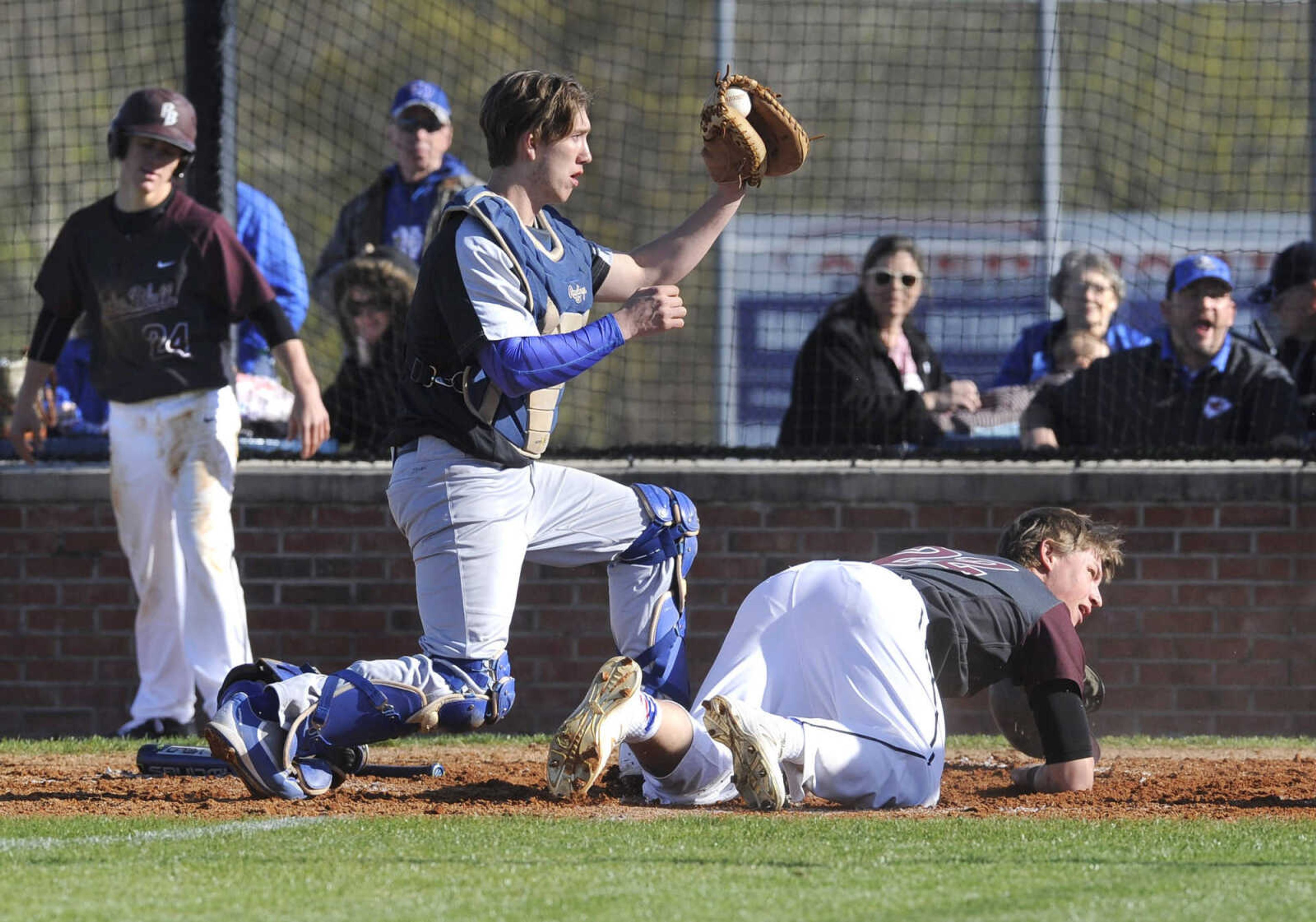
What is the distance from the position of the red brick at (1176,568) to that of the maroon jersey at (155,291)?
3842 mm

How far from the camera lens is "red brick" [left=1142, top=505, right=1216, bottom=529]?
789 cm

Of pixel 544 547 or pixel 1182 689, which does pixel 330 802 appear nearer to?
pixel 544 547

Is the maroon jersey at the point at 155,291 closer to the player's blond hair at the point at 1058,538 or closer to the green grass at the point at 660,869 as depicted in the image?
the green grass at the point at 660,869

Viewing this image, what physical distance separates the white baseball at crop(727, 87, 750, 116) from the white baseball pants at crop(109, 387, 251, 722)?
253 centimetres

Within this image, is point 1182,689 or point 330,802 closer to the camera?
point 330,802

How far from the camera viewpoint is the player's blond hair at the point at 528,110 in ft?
16.8

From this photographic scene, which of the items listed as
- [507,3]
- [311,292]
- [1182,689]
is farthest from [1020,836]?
[507,3]

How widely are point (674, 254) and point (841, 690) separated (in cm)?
150

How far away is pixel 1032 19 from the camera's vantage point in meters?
16.8

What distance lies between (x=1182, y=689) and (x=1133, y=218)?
9.58m

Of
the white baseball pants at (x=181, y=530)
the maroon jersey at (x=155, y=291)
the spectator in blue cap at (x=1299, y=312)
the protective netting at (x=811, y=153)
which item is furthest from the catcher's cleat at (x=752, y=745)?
the spectator in blue cap at (x=1299, y=312)

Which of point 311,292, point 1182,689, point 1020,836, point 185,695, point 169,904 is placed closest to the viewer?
point 169,904

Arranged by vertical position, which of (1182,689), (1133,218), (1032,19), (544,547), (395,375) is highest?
(1032,19)

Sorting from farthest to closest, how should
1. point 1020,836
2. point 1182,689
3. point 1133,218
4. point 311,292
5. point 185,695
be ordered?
point 1133,218 → point 311,292 → point 1182,689 → point 185,695 → point 1020,836
